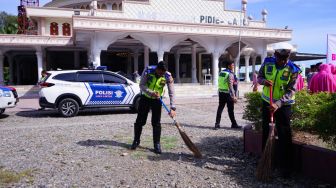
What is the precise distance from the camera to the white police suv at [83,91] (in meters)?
10.9

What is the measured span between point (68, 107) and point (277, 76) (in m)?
8.25

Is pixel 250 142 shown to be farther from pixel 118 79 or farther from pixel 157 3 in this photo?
pixel 157 3

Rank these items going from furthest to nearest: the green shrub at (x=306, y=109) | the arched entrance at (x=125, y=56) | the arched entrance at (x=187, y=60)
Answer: the arched entrance at (x=187, y=60) < the arched entrance at (x=125, y=56) < the green shrub at (x=306, y=109)

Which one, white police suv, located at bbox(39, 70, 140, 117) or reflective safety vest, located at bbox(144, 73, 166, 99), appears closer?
reflective safety vest, located at bbox(144, 73, 166, 99)

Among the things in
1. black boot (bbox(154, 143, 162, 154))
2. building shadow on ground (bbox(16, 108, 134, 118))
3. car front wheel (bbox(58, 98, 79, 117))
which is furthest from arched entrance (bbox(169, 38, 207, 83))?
black boot (bbox(154, 143, 162, 154))

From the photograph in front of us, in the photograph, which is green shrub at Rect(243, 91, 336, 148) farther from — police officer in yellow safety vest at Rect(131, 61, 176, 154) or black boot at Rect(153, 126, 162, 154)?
black boot at Rect(153, 126, 162, 154)

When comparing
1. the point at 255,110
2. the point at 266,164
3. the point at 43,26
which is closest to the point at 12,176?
the point at 266,164

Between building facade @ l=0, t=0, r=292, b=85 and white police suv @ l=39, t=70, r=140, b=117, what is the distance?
871 cm

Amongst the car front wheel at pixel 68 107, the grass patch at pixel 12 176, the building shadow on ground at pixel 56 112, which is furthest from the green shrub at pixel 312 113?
the building shadow on ground at pixel 56 112

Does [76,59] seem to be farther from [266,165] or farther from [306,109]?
[266,165]

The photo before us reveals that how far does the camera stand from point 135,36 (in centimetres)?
2167

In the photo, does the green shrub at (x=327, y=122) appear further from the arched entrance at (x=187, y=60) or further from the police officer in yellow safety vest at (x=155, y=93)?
the arched entrance at (x=187, y=60)

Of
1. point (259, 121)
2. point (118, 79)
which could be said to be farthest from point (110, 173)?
point (118, 79)

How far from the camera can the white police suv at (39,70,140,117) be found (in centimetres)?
1090
